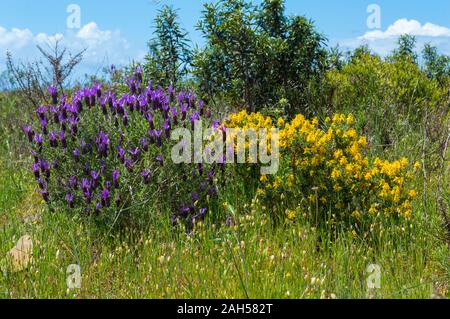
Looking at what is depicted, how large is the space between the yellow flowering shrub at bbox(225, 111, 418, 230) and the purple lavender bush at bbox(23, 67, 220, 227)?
69cm

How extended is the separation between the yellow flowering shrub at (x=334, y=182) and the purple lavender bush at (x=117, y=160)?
0.69 metres

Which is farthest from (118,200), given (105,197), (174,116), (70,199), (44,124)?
(44,124)

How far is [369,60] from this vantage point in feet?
30.8

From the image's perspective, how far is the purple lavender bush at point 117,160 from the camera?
477cm

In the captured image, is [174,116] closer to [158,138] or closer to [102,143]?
[158,138]

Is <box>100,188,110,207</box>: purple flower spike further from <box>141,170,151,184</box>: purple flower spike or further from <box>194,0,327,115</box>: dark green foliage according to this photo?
<box>194,0,327,115</box>: dark green foliage

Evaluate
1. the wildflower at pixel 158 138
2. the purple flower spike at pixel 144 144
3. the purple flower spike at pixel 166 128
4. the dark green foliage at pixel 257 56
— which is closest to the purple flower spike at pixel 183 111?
the purple flower spike at pixel 166 128

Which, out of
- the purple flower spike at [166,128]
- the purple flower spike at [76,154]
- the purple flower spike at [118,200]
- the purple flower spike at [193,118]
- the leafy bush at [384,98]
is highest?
the leafy bush at [384,98]

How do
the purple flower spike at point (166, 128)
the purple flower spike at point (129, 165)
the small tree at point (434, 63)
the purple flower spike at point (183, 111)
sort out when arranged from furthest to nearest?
the small tree at point (434, 63) → the purple flower spike at point (183, 111) → the purple flower spike at point (166, 128) → the purple flower spike at point (129, 165)

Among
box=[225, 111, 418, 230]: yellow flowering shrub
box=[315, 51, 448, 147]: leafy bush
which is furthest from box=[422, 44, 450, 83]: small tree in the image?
box=[225, 111, 418, 230]: yellow flowering shrub

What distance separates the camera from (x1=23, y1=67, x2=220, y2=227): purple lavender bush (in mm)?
4770

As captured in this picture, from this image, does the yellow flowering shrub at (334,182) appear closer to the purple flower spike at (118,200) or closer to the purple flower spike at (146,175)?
the purple flower spike at (146,175)

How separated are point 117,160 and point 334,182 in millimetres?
1874
